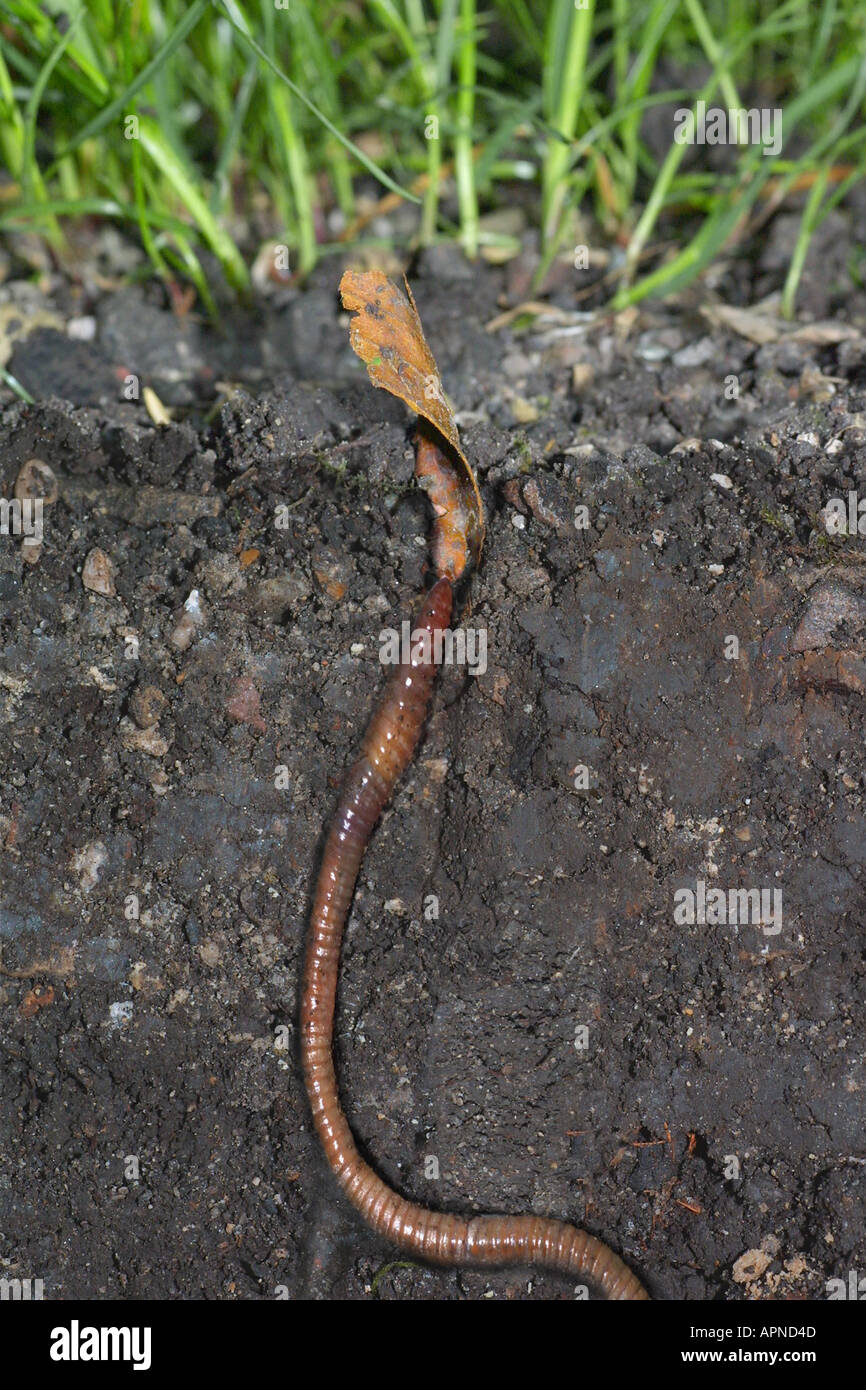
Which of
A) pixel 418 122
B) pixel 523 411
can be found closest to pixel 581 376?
pixel 523 411

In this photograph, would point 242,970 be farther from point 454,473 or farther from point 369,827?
point 454,473

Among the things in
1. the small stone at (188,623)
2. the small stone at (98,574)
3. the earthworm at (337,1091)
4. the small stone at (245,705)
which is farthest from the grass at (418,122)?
the earthworm at (337,1091)

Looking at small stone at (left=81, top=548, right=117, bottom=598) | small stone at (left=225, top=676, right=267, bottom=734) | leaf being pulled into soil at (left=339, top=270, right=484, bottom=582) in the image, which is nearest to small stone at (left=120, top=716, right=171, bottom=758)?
small stone at (left=225, top=676, right=267, bottom=734)

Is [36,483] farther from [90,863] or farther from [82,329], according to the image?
[90,863]

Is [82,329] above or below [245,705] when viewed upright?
above

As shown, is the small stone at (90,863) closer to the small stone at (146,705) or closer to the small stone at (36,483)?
the small stone at (146,705)

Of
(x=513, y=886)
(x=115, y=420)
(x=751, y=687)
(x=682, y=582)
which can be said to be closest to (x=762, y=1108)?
(x=513, y=886)

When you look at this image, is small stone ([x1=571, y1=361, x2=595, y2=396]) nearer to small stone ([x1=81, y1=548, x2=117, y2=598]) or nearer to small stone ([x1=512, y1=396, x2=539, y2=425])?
small stone ([x1=512, y1=396, x2=539, y2=425])
